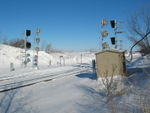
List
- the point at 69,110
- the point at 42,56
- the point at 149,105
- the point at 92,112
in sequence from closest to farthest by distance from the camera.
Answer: the point at 149,105 < the point at 92,112 < the point at 69,110 < the point at 42,56

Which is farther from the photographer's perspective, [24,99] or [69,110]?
[24,99]

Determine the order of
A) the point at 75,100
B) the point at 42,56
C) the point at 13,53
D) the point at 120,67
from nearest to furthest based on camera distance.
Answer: the point at 75,100 → the point at 120,67 → the point at 13,53 → the point at 42,56

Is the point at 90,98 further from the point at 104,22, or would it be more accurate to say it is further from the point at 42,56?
the point at 42,56

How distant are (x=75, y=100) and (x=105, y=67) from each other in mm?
4351

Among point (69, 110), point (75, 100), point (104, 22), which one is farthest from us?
point (104, 22)

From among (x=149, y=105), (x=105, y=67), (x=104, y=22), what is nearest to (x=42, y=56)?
(x=104, y=22)

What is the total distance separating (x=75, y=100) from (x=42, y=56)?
1698 inches

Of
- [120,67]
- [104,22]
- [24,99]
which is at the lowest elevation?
[24,99]

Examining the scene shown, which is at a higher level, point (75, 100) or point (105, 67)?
point (105, 67)

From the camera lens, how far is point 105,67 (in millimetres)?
11445

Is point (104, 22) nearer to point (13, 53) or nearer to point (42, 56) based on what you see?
point (13, 53)

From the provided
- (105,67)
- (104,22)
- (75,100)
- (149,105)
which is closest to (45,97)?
(75,100)

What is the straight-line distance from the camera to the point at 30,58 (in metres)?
44.7

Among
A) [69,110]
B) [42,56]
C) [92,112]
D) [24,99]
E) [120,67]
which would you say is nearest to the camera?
[92,112]
